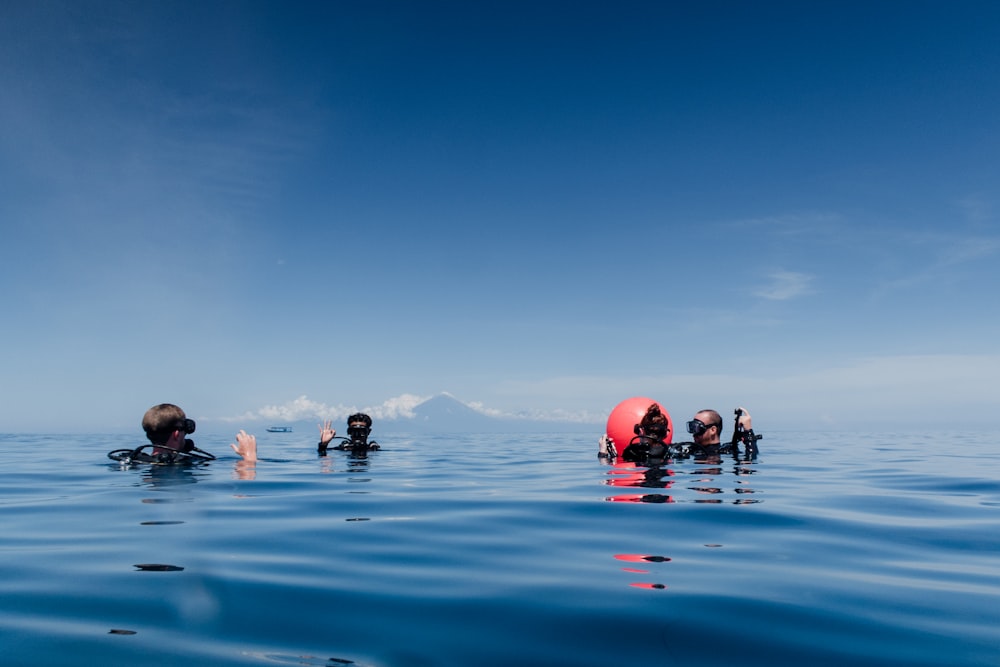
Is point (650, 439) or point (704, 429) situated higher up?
point (704, 429)

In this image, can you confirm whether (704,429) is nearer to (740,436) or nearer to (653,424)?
(740,436)

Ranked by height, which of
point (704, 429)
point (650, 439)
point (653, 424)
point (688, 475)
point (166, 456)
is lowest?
point (688, 475)

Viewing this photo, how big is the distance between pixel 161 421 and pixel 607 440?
9.30m

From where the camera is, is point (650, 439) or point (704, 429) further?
point (704, 429)

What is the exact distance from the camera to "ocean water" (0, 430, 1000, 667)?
10.6ft

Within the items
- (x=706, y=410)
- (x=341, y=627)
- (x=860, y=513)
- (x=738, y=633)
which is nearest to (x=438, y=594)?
(x=341, y=627)

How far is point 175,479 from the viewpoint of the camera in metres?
11.1

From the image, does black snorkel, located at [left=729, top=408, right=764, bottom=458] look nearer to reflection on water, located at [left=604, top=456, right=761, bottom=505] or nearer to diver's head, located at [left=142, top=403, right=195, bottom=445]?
reflection on water, located at [left=604, top=456, right=761, bottom=505]

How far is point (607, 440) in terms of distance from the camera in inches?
580

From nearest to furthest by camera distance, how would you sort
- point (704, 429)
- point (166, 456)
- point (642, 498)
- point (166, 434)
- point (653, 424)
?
point (642, 498)
point (166, 434)
point (166, 456)
point (653, 424)
point (704, 429)

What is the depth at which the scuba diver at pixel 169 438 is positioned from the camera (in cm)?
1177

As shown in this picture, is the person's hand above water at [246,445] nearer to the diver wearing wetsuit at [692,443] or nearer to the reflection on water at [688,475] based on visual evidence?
the reflection on water at [688,475]

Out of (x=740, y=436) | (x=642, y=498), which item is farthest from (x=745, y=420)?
(x=642, y=498)

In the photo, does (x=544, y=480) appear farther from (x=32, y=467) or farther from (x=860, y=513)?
(x=32, y=467)
